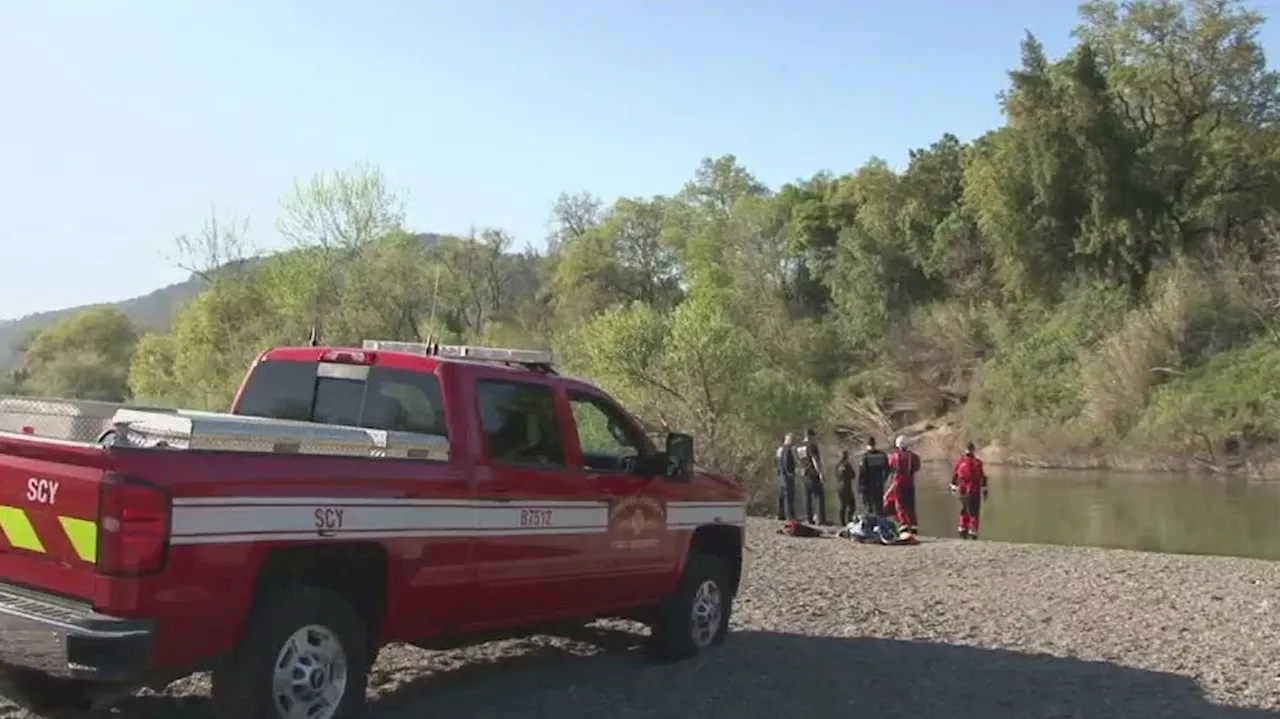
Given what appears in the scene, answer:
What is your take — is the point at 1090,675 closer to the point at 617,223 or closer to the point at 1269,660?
the point at 1269,660

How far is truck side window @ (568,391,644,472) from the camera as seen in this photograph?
346 inches

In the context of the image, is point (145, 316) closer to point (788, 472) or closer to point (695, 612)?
point (788, 472)

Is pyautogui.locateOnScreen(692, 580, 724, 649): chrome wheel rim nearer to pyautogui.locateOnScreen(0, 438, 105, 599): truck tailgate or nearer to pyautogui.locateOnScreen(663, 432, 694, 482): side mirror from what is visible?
pyautogui.locateOnScreen(663, 432, 694, 482): side mirror

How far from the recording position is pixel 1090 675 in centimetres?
941

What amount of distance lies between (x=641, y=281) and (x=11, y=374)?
37.5 metres

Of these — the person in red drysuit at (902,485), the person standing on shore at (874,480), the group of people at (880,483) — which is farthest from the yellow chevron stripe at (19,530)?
the person standing on shore at (874,480)

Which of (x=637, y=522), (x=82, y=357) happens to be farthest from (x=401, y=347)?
(x=82, y=357)

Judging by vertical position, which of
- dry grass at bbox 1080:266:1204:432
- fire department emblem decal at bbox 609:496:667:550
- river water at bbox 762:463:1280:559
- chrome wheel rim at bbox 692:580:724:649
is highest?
dry grass at bbox 1080:266:1204:432

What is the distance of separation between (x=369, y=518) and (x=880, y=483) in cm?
1767

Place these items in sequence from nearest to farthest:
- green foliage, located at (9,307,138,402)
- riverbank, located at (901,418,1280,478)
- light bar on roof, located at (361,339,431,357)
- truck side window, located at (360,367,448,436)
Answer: truck side window, located at (360,367,448,436)
light bar on roof, located at (361,339,431,357)
riverbank, located at (901,418,1280,478)
green foliage, located at (9,307,138,402)

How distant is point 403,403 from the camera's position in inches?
306

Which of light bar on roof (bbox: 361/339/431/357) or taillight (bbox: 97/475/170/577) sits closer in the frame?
taillight (bbox: 97/475/170/577)

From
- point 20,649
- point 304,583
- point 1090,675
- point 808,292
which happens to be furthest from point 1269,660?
point 808,292

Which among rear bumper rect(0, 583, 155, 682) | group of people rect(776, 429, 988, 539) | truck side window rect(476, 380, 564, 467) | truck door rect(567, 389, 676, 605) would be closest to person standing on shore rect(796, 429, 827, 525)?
group of people rect(776, 429, 988, 539)
